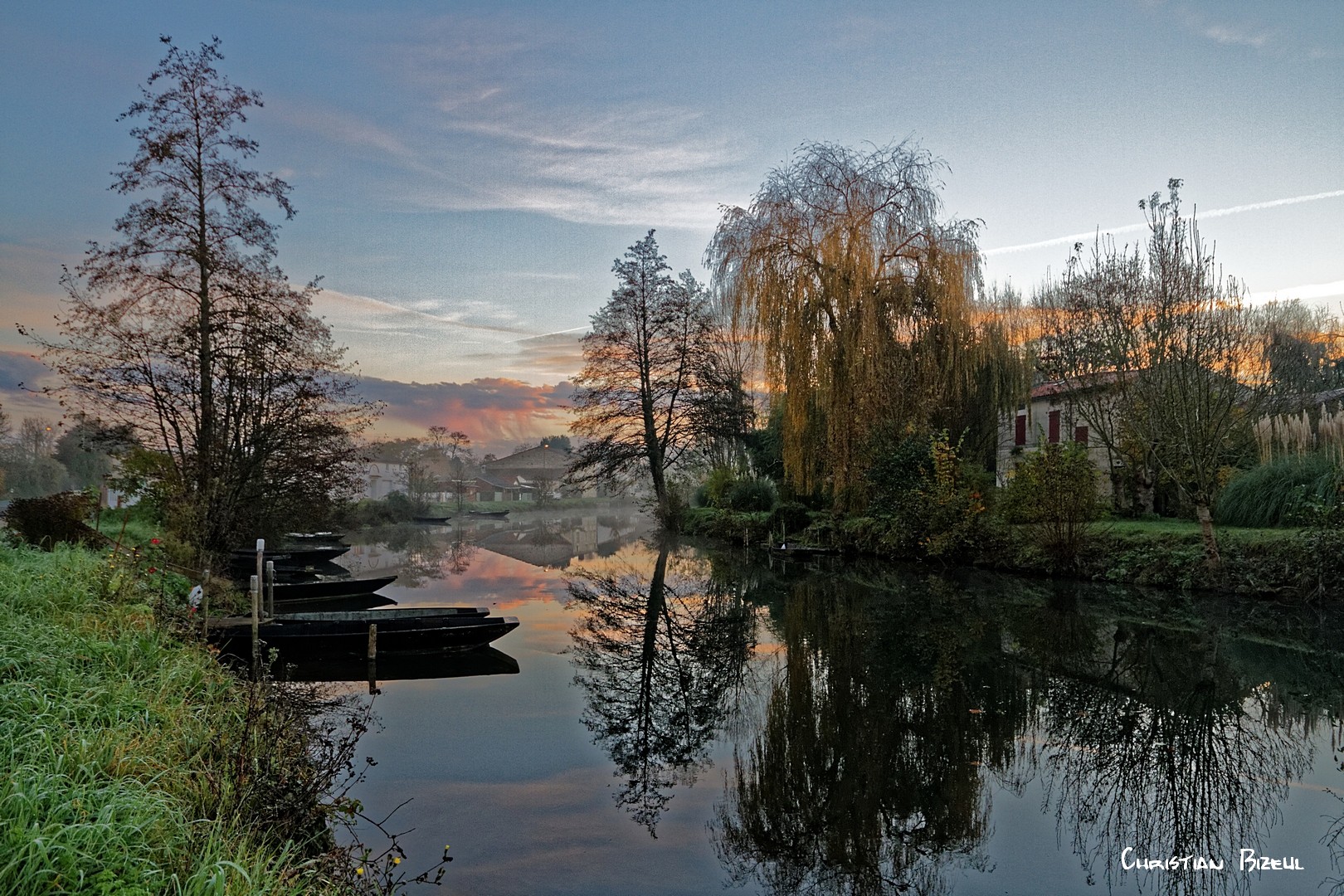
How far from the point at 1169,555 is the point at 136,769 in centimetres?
1675

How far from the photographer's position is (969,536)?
19625mm

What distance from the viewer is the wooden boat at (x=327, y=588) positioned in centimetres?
1755

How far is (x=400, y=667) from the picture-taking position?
10.7 meters

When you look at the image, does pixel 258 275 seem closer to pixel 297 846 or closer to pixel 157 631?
pixel 157 631

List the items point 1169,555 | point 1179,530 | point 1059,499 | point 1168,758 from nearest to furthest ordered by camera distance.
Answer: point 1168,758 < point 1169,555 < point 1179,530 < point 1059,499

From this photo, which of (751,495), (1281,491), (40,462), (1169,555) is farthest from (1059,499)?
(40,462)

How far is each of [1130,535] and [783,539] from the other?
38.4ft

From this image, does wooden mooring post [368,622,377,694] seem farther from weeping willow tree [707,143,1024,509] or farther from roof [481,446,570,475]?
roof [481,446,570,475]

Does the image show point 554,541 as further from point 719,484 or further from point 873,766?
point 873,766

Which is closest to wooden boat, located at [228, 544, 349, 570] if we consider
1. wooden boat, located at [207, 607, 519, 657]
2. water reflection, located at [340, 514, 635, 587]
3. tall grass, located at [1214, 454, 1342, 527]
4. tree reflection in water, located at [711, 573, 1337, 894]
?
water reflection, located at [340, 514, 635, 587]

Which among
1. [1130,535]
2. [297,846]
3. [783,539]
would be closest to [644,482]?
[783,539]

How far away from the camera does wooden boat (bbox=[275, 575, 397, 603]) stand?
57.6 feet

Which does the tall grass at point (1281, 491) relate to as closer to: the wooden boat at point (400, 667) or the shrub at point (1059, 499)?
the shrub at point (1059, 499)

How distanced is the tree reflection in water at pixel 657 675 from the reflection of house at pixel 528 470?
73.9m
